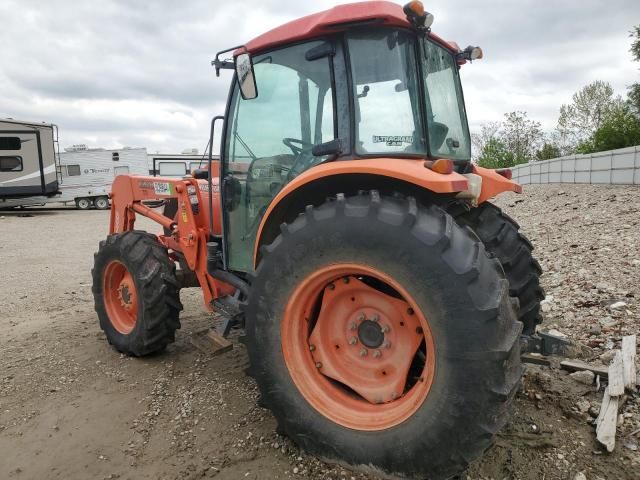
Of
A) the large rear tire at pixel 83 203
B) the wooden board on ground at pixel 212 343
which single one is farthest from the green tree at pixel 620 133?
the large rear tire at pixel 83 203

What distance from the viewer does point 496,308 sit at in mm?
1833

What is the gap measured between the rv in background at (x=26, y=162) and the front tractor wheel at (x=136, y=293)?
1587 centimetres

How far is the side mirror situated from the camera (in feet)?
8.69

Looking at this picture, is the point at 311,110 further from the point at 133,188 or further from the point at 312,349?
the point at 133,188

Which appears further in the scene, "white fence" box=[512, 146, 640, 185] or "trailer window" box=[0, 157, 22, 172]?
"trailer window" box=[0, 157, 22, 172]

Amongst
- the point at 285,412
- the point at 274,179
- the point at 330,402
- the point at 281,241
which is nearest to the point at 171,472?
the point at 285,412

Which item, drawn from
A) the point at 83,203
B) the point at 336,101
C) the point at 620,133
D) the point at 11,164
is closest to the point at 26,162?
the point at 11,164

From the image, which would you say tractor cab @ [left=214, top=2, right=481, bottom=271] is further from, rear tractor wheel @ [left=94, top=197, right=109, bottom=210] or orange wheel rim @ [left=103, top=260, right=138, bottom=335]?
rear tractor wheel @ [left=94, top=197, right=109, bottom=210]

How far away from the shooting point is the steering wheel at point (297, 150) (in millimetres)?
2732

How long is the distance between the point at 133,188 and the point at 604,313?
4.28m

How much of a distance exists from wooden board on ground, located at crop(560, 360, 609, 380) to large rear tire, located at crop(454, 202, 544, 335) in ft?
1.07

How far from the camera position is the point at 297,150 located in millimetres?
2801

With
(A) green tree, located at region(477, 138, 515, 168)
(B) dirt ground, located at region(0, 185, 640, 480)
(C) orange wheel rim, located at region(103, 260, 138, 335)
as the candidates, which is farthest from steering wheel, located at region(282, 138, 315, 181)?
(A) green tree, located at region(477, 138, 515, 168)

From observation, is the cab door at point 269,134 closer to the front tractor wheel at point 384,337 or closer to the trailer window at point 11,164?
the front tractor wheel at point 384,337
